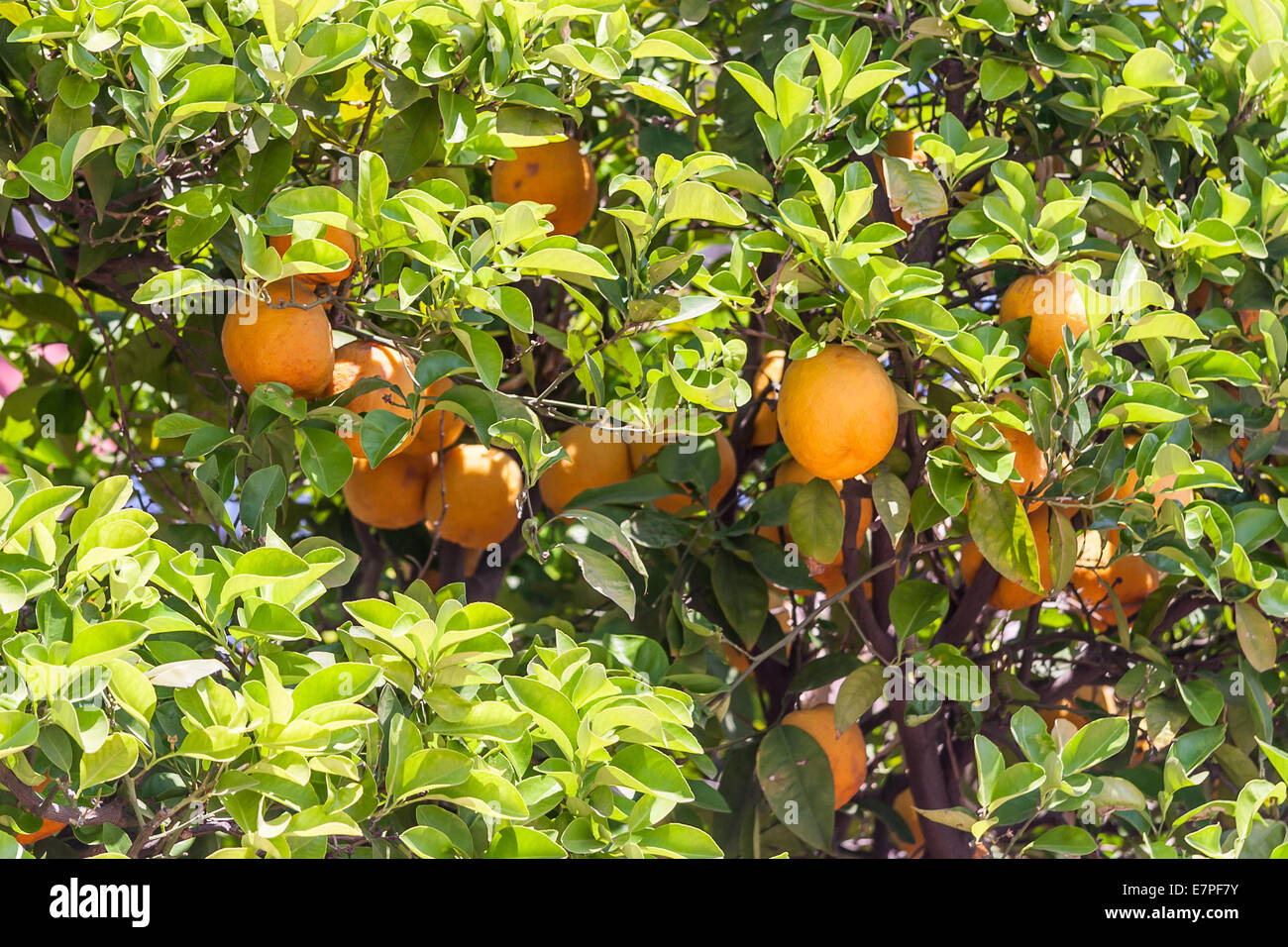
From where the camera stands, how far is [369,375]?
126 centimetres

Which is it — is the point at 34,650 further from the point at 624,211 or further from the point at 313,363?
the point at 624,211

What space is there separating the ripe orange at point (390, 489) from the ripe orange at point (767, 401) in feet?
1.46

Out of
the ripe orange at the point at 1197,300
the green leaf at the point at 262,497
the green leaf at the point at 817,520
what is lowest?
the green leaf at the point at 817,520

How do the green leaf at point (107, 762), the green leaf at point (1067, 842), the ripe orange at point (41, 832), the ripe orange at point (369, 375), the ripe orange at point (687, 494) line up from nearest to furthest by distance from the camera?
the green leaf at point (107, 762), the ripe orange at point (41, 832), the green leaf at point (1067, 842), the ripe orange at point (369, 375), the ripe orange at point (687, 494)

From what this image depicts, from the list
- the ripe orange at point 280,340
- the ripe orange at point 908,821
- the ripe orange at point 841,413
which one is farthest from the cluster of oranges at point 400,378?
the ripe orange at point 908,821

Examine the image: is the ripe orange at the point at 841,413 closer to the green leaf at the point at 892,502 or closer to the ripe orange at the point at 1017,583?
the green leaf at the point at 892,502

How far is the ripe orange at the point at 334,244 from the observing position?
1.16 m

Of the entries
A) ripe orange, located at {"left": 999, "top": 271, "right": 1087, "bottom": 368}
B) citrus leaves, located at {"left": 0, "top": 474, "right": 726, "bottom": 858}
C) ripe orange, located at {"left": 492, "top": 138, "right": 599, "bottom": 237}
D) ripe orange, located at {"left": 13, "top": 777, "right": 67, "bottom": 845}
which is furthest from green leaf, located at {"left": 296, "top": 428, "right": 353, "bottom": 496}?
ripe orange, located at {"left": 999, "top": 271, "right": 1087, "bottom": 368}

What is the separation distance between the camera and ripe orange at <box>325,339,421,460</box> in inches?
47.9

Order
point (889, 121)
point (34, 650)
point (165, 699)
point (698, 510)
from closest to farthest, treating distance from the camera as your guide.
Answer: point (34, 650)
point (165, 699)
point (889, 121)
point (698, 510)

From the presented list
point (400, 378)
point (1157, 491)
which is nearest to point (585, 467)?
point (400, 378)
